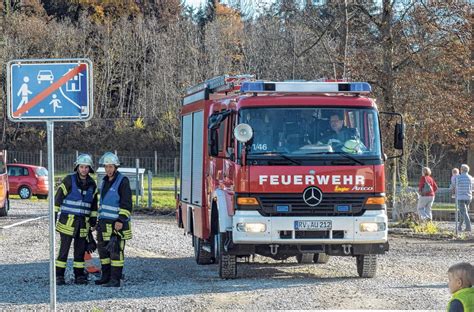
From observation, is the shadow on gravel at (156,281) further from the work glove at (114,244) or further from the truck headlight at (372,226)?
the truck headlight at (372,226)

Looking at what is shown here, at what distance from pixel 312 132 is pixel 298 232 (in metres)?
1.39

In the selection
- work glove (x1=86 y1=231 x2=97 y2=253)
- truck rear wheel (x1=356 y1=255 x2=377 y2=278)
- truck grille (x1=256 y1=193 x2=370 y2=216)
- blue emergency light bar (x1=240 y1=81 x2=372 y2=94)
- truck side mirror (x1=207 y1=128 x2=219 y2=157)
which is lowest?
truck rear wheel (x1=356 y1=255 x2=377 y2=278)

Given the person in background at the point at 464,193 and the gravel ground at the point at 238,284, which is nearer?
the gravel ground at the point at 238,284

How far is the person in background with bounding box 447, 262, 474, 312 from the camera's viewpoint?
5.86 meters

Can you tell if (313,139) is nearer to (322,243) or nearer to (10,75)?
(322,243)

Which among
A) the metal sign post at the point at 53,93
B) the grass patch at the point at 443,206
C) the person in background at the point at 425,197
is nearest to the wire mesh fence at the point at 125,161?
the grass patch at the point at 443,206

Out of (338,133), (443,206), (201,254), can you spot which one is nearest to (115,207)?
(338,133)

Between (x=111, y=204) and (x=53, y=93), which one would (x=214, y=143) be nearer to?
(x=111, y=204)

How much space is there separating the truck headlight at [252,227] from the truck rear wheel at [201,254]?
2.71 meters

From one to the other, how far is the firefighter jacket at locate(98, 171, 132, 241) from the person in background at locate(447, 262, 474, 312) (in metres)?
6.90

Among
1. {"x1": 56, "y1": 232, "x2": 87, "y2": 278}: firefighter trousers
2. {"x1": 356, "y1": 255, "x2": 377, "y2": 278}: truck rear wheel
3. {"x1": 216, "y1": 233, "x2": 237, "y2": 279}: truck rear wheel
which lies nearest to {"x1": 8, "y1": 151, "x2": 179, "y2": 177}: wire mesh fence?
{"x1": 216, "y1": 233, "x2": 237, "y2": 279}: truck rear wheel

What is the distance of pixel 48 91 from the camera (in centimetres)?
890

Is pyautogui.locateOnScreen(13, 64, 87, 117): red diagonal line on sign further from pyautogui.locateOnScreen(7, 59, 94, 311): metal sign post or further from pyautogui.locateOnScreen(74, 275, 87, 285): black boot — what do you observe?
pyautogui.locateOnScreen(74, 275, 87, 285): black boot

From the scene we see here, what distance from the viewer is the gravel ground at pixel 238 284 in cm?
1087
